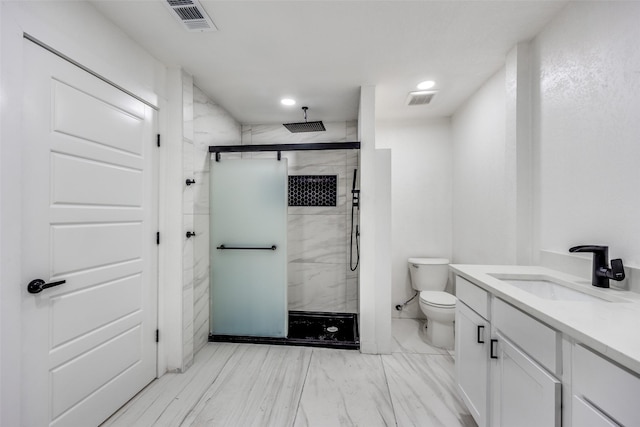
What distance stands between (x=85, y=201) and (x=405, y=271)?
10.0 ft

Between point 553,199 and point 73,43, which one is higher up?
point 73,43

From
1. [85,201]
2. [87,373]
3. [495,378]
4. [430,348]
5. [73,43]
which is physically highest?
[73,43]

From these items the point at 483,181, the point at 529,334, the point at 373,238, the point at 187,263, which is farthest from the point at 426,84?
the point at 187,263

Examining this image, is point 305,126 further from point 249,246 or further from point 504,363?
point 504,363

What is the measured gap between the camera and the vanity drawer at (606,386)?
0.63 m

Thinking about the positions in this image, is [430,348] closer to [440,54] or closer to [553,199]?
[553,199]

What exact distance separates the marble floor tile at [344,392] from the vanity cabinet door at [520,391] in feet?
2.31

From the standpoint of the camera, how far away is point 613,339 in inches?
27.9

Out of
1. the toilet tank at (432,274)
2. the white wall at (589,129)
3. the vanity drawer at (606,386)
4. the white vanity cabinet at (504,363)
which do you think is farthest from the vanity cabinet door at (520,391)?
the toilet tank at (432,274)

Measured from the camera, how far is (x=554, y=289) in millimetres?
1413

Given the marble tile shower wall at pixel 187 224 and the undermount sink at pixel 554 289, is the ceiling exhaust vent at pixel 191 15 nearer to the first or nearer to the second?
the marble tile shower wall at pixel 187 224

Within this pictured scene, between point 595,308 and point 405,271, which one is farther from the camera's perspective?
point 405,271

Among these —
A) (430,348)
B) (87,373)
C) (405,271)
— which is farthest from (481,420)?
(87,373)

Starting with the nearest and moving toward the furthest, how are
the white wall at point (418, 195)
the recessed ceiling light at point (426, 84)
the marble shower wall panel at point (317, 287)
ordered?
the recessed ceiling light at point (426, 84)
the white wall at point (418, 195)
the marble shower wall panel at point (317, 287)
